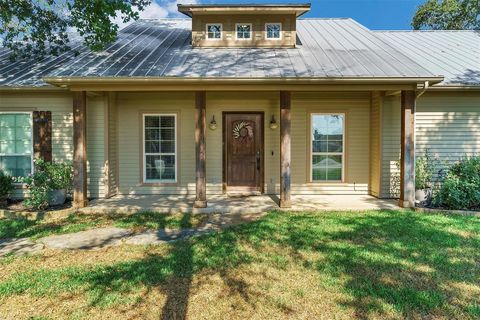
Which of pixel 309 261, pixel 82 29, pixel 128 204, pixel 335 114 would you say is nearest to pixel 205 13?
pixel 82 29

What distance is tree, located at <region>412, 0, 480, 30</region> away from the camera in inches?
775

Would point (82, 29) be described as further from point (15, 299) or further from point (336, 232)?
point (336, 232)

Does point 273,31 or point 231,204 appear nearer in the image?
point 231,204

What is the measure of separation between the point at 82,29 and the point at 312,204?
263 inches

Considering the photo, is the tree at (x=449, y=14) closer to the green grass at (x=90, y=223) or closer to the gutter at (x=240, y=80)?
the gutter at (x=240, y=80)

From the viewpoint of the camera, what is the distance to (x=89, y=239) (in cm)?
489

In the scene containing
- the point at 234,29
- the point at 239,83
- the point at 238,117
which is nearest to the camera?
the point at 239,83

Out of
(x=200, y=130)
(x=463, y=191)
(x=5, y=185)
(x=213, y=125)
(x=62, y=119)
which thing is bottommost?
(x=463, y=191)

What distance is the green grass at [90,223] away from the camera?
208 inches

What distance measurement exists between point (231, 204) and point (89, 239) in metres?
Answer: 3.06

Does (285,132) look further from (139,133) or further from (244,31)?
(139,133)

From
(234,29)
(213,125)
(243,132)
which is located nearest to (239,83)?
(213,125)

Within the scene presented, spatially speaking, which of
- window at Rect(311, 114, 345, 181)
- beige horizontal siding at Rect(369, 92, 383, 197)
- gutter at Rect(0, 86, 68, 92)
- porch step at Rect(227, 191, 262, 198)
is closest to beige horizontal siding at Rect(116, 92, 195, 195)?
porch step at Rect(227, 191, 262, 198)

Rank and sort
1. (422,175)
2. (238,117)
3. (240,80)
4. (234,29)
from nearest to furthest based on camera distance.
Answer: (240,80) < (422,175) < (238,117) < (234,29)
